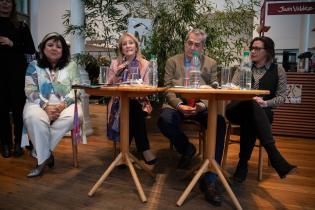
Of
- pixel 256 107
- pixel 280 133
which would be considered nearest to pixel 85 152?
pixel 256 107

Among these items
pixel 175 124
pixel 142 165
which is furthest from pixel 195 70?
pixel 142 165

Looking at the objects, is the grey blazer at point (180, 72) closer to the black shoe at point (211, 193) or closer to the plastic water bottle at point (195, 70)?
the plastic water bottle at point (195, 70)

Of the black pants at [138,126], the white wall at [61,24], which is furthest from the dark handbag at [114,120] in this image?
the white wall at [61,24]

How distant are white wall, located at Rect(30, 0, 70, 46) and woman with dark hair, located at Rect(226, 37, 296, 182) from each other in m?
4.31

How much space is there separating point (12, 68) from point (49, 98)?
0.57 meters

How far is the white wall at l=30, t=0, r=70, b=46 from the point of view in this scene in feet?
17.9

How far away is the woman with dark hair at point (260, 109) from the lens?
1823 millimetres

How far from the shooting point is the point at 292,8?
14.8ft

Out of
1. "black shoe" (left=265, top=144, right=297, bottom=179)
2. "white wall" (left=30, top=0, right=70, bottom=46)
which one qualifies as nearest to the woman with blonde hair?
"black shoe" (left=265, top=144, right=297, bottom=179)

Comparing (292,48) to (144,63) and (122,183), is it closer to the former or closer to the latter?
(144,63)

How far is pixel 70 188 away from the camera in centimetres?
195

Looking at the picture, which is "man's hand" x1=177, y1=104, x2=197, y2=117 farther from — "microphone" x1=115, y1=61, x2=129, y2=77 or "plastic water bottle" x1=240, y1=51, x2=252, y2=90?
"microphone" x1=115, y1=61, x2=129, y2=77

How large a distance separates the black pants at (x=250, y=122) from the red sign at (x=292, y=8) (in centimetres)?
305

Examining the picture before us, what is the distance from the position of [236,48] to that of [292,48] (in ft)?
11.6
